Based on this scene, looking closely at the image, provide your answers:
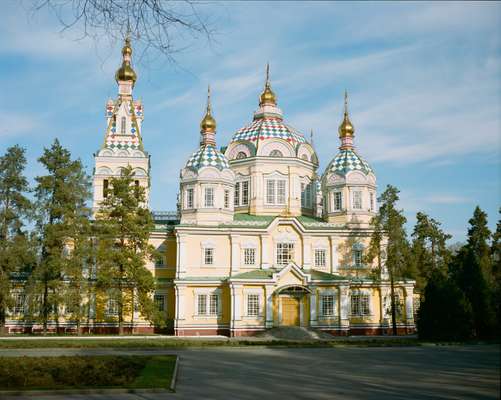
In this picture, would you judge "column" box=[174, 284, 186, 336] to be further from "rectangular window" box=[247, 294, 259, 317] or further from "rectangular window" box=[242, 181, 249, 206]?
"rectangular window" box=[242, 181, 249, 206]

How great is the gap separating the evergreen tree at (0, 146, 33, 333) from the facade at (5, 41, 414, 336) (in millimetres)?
5361

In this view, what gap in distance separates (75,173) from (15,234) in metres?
5.17

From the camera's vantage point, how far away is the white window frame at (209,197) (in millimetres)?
39656

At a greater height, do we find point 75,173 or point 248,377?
point 75,173

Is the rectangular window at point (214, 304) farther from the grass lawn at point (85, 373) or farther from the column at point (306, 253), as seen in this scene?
the grass lawn at point (85, 373)

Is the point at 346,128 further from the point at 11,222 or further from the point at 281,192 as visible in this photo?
the point at 11,222

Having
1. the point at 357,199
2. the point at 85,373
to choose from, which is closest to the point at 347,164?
the point at 357,199

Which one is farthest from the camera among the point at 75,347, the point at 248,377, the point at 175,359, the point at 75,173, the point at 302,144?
the point at 302,144

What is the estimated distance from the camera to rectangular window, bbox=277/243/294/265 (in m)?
39.4

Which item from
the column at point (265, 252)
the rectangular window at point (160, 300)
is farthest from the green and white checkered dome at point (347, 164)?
the rectangular window at point (160, 300)

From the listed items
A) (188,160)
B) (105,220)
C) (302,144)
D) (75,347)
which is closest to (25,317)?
(105,220)

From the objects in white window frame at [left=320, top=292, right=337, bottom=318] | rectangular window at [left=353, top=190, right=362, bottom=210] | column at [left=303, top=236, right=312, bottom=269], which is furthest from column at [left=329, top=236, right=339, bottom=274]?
rectangular window at [left=353, top=190, right=362, bottom=210]

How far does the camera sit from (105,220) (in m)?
36.3

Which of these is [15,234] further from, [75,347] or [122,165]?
[75,347]
